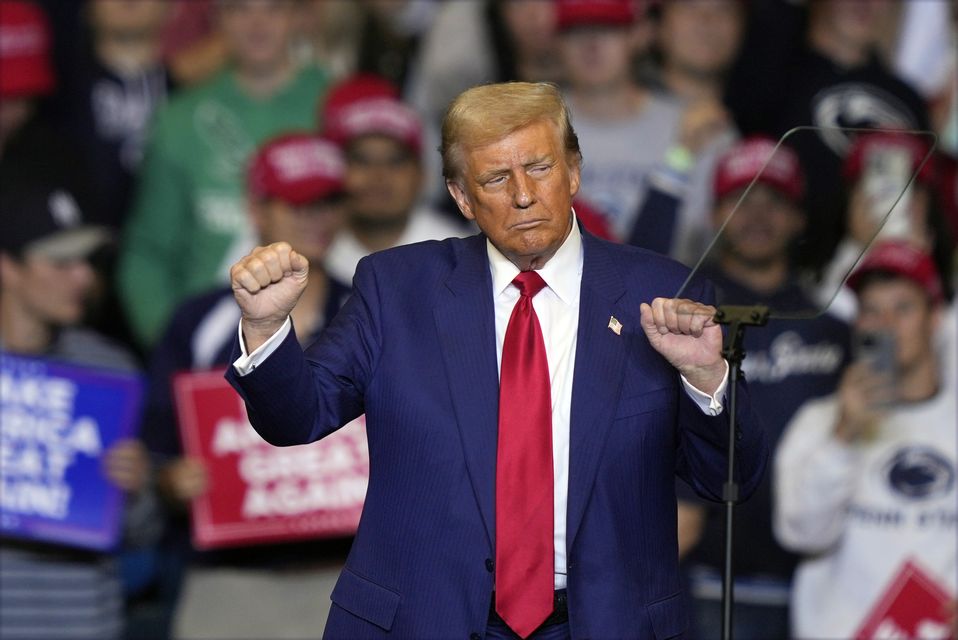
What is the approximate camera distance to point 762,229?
5523 mm

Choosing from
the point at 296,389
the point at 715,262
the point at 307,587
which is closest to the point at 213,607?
the point at 307,587

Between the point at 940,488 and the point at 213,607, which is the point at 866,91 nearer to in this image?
the point at 940,488

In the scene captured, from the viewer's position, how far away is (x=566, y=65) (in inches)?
242

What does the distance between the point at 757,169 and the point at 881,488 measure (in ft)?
3.93

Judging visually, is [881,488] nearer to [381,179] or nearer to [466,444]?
[381,179]

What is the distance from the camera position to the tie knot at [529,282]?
2877mm

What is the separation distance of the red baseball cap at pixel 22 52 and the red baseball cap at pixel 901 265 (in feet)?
10.1

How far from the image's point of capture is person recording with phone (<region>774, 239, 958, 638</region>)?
4.80 meters

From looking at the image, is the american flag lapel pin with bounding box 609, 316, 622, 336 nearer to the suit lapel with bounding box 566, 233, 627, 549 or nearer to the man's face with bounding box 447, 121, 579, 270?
the suit lapel with bounding box 566, 233, 627, 549

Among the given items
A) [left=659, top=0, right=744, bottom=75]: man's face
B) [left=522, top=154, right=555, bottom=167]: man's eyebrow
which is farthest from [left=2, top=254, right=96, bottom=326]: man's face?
[left=522, top=154, right=555, bottom=167]: man's eyebrow

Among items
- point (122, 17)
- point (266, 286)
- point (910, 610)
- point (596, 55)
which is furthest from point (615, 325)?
point (122, 17)

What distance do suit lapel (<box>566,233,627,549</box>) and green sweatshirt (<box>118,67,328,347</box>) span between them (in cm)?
328

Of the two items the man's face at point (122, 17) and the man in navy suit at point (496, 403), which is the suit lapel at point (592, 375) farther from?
the man's face at point (122, 17)

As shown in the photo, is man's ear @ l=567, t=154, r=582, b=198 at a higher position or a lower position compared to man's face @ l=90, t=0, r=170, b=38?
higher
